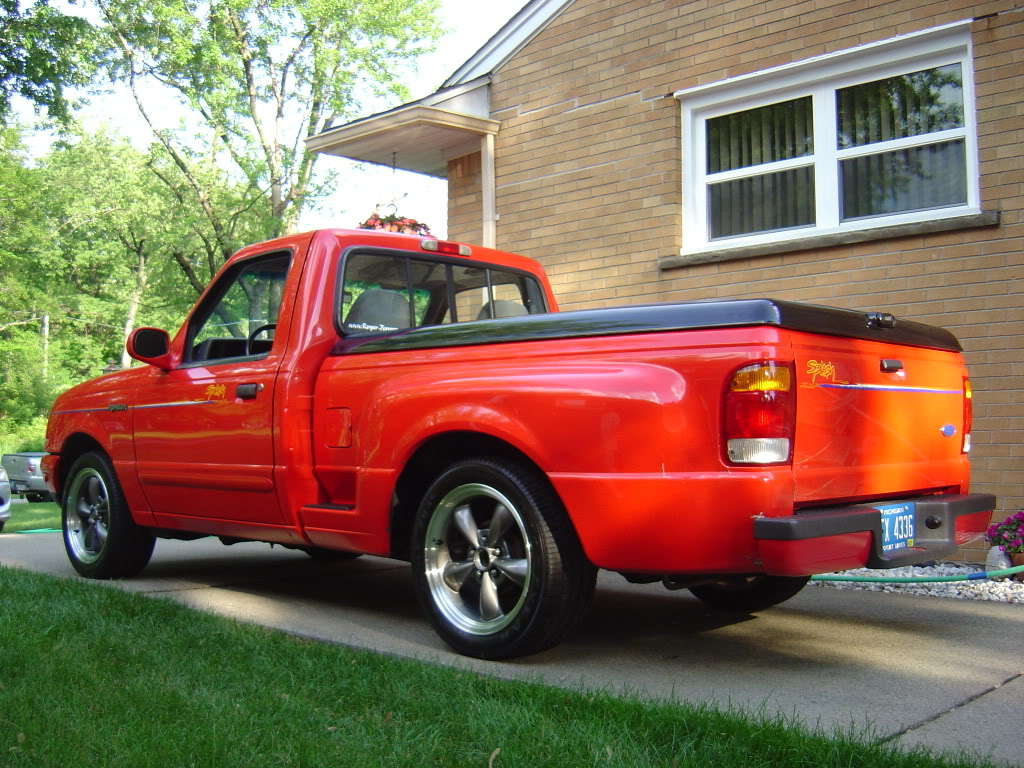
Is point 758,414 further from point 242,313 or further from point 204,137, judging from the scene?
point 204,137

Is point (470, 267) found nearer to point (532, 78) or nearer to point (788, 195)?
point (788, 195)

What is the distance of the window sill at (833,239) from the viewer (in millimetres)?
7109

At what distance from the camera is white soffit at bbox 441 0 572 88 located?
32.6 feet

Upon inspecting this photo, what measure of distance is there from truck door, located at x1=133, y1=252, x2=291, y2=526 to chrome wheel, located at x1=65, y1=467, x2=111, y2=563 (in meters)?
0.69

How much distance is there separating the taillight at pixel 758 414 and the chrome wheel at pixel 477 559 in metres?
0.98

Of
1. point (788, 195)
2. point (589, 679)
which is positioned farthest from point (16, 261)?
point (589, 679)

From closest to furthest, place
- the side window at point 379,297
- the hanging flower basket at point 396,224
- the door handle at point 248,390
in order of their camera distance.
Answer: the door handle at point 248,390
the side window at point 379,297
the hanging flower basket at point 396,224

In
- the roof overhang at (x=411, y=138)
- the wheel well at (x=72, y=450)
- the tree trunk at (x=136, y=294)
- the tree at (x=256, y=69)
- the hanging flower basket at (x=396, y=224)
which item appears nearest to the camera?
the wheel well at (x=72, y=450)

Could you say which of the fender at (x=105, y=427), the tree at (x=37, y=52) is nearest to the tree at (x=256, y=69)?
the tree at (x=37, y=52)

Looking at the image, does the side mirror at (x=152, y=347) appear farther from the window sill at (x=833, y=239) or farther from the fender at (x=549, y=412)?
the window sill at (x=833, y=239)

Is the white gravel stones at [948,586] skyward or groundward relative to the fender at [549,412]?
groundward

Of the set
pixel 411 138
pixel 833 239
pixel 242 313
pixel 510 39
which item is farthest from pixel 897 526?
pixel 411 138

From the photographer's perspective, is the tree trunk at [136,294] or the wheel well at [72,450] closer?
the wheel well at [72,450]

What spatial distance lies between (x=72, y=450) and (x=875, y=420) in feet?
17.7
